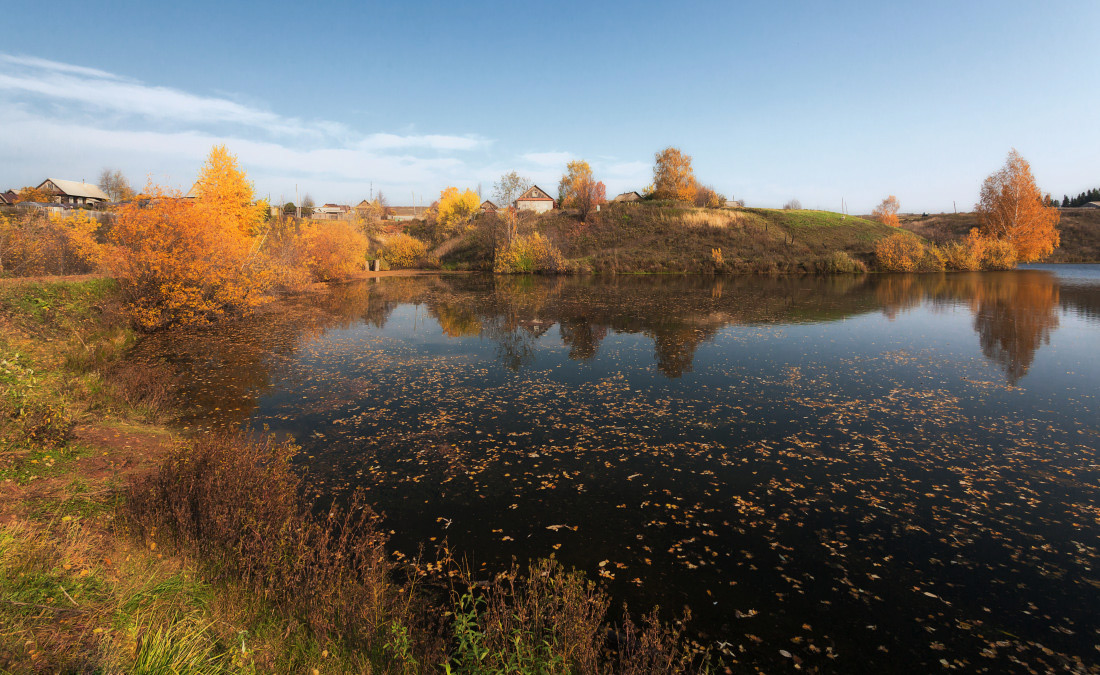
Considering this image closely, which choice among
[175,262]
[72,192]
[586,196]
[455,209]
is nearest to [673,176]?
[586,196]

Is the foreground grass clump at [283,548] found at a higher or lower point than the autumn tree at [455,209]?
lower

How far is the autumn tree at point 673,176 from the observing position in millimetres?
77812

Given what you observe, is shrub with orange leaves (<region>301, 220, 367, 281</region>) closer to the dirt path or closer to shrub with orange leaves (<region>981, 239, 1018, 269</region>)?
the dirt path

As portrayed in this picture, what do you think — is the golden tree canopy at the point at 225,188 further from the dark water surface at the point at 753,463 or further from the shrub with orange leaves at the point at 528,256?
the shrub with orange leaves at the point at 528,256

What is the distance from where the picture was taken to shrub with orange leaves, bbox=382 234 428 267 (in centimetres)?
5753

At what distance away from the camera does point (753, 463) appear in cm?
907

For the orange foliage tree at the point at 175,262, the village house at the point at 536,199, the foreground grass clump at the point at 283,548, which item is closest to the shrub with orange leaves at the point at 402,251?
the village house at the point at 536,199

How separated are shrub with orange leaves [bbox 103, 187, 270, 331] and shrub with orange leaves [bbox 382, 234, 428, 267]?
3632 cm

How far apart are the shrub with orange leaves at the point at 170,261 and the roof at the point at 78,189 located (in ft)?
317

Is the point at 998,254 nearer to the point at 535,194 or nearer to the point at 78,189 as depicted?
the point at 535,194

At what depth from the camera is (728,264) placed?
168 ft

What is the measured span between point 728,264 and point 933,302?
904 inches

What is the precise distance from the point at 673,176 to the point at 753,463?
7663 cm

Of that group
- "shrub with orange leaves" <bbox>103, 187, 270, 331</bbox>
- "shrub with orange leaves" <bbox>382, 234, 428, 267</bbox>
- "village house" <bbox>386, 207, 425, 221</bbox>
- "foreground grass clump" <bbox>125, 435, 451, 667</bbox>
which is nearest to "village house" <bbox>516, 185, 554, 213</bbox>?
"village house" <bbox>386, 207, 425, 221</bbox>
